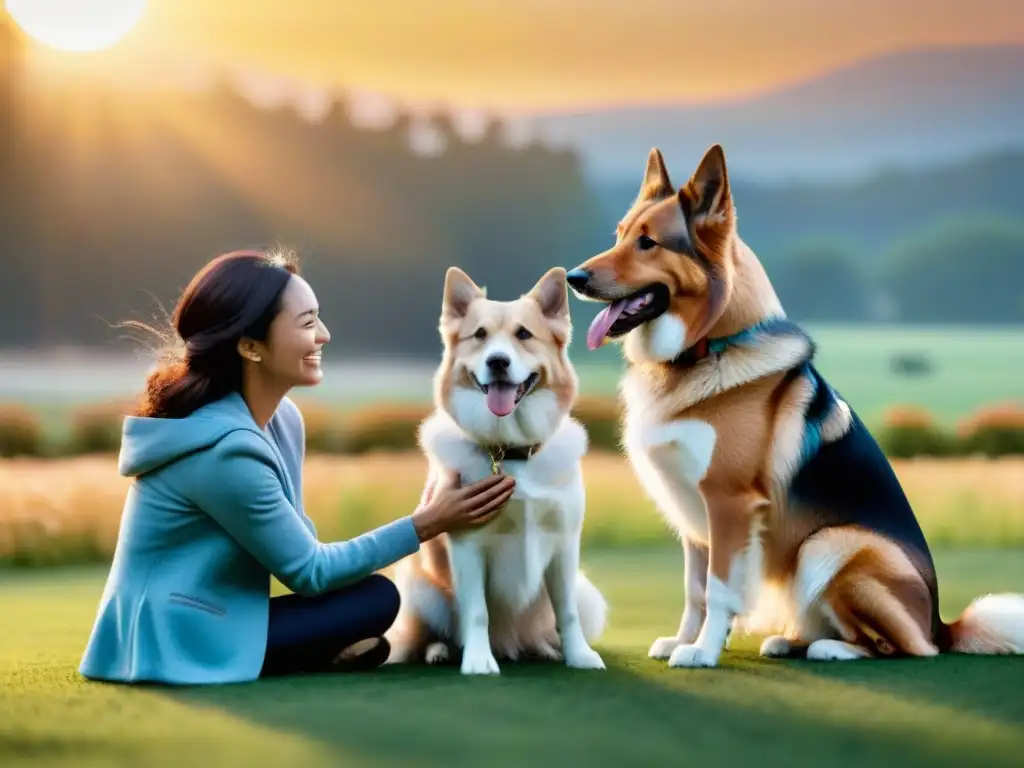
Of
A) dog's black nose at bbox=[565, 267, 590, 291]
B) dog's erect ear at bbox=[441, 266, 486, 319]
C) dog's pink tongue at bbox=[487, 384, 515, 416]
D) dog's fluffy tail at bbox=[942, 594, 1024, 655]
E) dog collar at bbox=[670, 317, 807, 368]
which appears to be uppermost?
dog's black nose at bbox=[565, 267, 590, 291]

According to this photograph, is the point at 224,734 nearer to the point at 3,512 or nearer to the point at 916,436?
the point at 3,512

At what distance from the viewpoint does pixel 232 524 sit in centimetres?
363

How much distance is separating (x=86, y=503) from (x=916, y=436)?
21.3 feet

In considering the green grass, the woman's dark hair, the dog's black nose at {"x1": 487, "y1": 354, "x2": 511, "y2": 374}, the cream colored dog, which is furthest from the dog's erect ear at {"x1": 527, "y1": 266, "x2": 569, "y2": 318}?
the green grass

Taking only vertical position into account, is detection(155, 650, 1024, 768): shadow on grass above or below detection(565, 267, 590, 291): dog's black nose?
below

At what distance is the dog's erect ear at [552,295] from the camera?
397 cm

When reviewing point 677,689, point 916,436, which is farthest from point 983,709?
point 916,436

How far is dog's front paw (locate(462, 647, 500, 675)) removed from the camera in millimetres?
3791

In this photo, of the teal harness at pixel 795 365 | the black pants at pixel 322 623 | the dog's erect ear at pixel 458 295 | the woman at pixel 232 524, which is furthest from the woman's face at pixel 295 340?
the teal harness at pixel 795 365

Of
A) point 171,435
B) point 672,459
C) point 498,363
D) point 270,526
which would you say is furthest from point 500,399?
point 171,435

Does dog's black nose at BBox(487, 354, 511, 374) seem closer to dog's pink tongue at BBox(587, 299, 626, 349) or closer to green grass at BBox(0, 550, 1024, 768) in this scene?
dog's pink tongue at BBox(587, 299, 626, 349)

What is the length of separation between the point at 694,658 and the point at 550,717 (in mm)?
871

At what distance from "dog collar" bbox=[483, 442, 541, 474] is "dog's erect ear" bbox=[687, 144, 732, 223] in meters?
0.95

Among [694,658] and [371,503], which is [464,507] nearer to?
[694,658]
